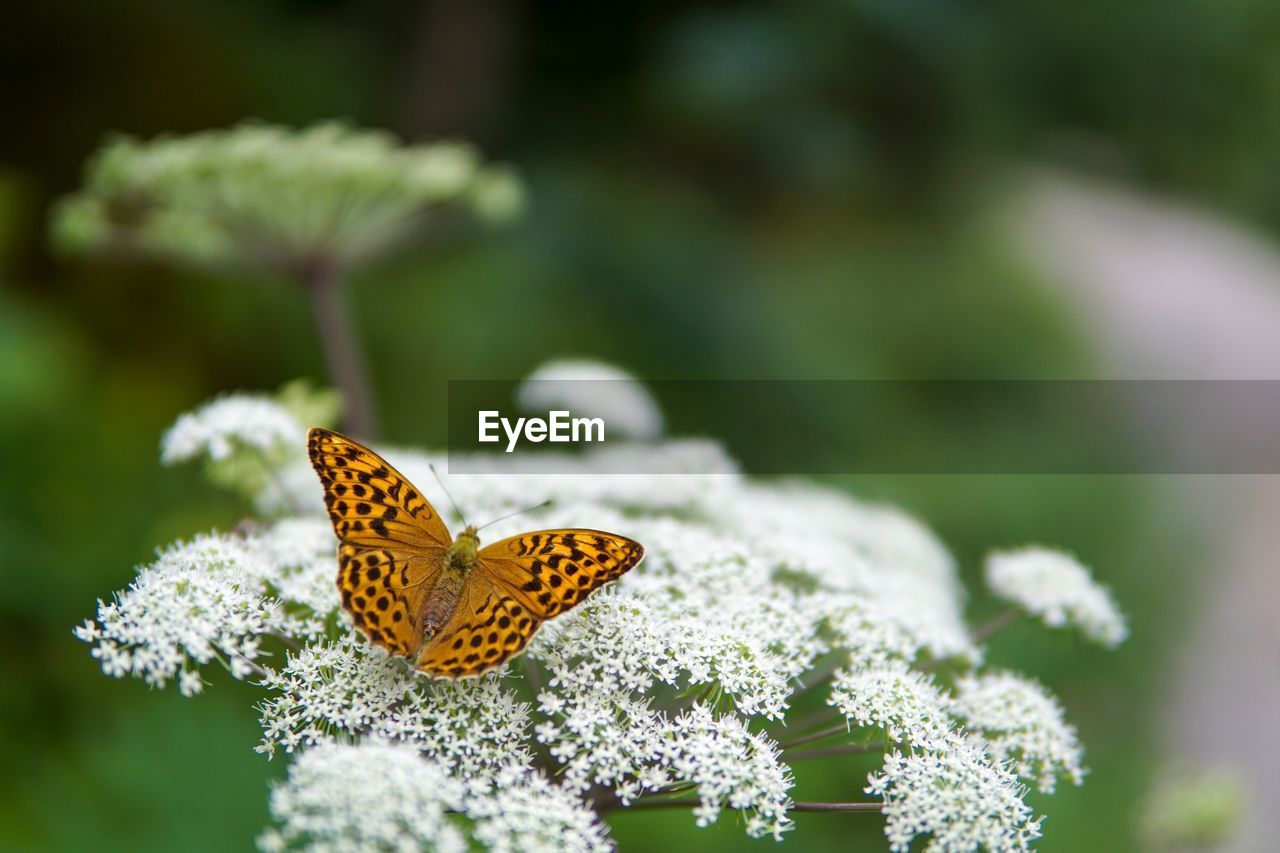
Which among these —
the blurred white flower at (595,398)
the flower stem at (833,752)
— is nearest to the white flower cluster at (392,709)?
the flower stem at (833,752)

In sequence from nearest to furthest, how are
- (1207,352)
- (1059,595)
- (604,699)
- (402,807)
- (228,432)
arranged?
(402,807), (604,699), (228,432), (1059,595), (1207,352)

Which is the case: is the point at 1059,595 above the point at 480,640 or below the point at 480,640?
above

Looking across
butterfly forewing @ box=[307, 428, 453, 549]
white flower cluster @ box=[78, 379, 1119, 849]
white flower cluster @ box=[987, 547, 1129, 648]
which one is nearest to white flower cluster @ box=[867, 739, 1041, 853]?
white flower cluster @ box=[78, 379, 1119, 849]

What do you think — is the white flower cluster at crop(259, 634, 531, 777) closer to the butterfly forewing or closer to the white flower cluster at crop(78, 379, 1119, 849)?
the white flower cluster at crop(78, 379, 1119, 849)

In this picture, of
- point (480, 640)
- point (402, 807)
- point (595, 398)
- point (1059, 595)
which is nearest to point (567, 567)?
point (480, 640)

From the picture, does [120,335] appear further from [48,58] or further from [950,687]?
[950,687]
